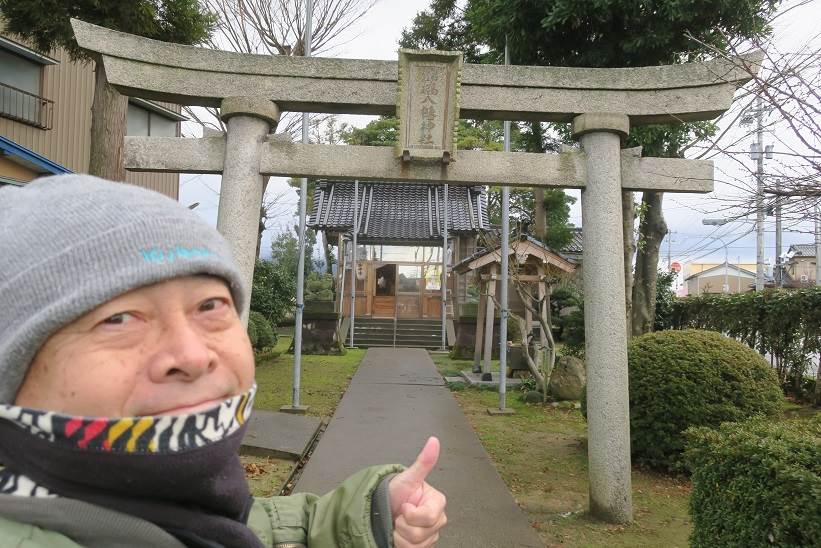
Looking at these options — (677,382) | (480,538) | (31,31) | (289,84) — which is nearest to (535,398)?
(677,382)

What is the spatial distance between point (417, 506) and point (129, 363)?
71 centimetres

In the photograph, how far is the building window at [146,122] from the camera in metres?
14.9

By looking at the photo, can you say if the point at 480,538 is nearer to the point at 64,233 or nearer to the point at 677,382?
the point at 677,382

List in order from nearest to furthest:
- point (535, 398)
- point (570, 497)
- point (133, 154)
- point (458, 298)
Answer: point (133, 154) → point (570, 497) → point (535, 398) → point (458, 298)

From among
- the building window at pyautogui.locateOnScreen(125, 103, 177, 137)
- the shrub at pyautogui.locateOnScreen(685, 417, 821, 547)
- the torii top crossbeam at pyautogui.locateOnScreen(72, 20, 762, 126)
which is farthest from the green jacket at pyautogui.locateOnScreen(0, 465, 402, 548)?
the building window at pyautogui.locateOnScreen(125, 103, 177, 137)

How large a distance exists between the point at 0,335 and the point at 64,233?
0.65 ft

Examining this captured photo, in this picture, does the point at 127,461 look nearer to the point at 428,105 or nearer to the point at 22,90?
the point at 428,105

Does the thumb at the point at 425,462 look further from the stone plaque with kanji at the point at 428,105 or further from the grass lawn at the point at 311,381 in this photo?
the grass lawn at the point at 311,381

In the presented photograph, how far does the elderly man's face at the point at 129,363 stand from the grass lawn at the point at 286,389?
4110 mm

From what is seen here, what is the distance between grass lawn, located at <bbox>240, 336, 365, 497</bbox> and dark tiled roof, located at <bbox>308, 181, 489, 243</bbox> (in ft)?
14.4

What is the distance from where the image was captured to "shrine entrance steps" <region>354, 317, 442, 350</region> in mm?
18234

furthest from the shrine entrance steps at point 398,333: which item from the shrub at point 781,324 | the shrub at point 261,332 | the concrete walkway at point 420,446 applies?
the shrub at point 781,324

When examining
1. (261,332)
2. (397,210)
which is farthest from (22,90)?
(397,210)

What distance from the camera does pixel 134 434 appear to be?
0.95 m
